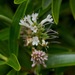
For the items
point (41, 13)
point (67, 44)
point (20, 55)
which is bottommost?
point (67, 44)

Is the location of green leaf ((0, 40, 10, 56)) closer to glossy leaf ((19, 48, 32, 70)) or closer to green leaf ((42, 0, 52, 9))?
glossy leaf ((19, 48, 32, 70))

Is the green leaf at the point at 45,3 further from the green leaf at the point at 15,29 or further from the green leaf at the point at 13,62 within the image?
the green leaf at the point at 13,62

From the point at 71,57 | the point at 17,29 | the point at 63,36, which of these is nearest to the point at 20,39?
the point at 17,29

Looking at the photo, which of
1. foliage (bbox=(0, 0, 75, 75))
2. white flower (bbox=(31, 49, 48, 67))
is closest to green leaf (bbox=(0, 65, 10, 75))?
foliage (bbox=(0, 0, 75, 75))

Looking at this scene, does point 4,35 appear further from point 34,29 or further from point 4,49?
point 34,29

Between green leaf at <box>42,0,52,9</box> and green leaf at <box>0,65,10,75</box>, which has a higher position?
green leaf at <box>42,0,52,9</box>

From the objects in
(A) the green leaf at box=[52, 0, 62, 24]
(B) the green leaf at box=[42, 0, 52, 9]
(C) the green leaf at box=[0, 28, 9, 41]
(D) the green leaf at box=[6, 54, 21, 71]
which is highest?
(B) the green leaf at box=[42, 0, 52, 9]

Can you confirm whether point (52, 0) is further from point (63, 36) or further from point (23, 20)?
point (63, 36)
